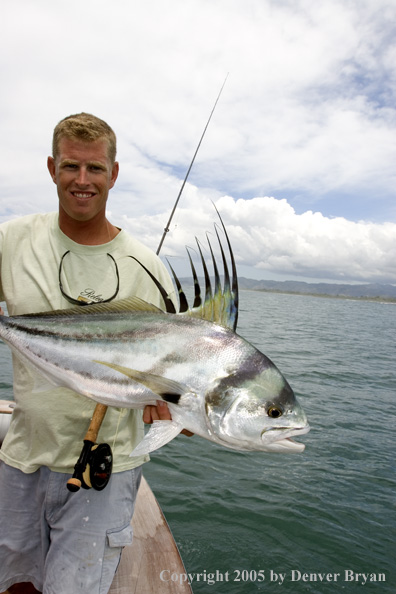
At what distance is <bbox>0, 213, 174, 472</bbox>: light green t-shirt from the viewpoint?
2.59 m

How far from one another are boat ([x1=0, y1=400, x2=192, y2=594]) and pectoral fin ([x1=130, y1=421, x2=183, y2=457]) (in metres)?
1.81

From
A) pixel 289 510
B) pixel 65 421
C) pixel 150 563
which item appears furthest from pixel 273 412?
pixel 289 510

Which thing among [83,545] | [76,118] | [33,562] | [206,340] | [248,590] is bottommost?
[248,590]

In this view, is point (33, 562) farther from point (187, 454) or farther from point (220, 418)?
point (187, 454)

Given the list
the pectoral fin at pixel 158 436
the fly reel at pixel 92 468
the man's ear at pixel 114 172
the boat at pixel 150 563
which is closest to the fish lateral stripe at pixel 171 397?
the pectoral fin at pixel 158 436

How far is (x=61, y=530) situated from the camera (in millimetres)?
2555

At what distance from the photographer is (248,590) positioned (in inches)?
190

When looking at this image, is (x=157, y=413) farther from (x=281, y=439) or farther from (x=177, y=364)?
(x=281, y=439)

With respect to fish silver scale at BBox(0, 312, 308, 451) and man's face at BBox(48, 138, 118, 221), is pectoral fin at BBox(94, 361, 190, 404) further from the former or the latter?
man's face at BBox(48, 138, 118, 221)

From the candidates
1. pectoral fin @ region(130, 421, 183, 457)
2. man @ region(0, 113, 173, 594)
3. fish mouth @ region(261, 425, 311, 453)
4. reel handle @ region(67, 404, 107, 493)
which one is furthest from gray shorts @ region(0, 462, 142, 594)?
fish mouth @ region(261, 425, 311, 453)

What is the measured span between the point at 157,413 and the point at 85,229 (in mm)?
1395

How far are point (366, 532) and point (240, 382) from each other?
17.4ft

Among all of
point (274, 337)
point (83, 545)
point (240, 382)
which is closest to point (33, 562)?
point (83, 545)

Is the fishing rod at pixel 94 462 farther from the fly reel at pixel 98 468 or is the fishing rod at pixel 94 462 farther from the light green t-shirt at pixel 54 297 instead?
the light green t-shirt at pixel 54 297
